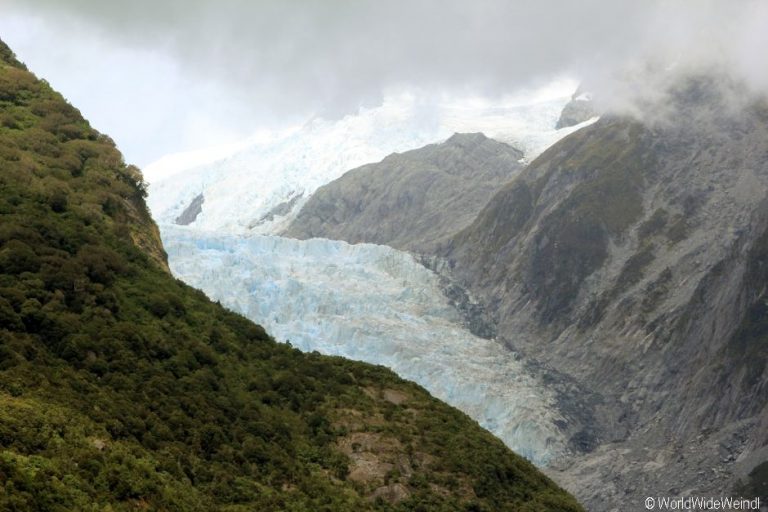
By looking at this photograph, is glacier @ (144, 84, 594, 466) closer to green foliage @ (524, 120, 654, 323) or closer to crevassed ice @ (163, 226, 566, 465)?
crevassed ice @ (163, 226, 566, 465)

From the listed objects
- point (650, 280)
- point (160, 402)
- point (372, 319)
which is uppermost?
point (650, 280)

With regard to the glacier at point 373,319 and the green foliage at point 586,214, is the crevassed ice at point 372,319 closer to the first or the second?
the glacier at point 373,319

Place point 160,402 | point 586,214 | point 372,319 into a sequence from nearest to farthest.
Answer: point 160,402 → point 372,319 → point 586,214

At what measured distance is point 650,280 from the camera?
437ft

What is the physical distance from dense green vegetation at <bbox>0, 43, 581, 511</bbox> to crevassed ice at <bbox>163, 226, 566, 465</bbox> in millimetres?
59753

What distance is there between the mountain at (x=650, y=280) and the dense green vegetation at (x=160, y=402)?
53439mm

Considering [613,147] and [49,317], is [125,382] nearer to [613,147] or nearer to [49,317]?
[49,317]

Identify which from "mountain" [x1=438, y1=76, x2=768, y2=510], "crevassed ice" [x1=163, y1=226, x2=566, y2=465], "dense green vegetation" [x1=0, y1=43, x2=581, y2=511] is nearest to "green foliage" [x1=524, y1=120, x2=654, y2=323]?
"mountain" [x1=438, y1=76, x2=768, y2=510]

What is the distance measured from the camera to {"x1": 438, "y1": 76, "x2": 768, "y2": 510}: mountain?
313 ft

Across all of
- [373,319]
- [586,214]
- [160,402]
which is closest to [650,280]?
[586,214]

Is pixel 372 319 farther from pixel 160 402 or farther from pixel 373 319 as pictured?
pixel 160 402

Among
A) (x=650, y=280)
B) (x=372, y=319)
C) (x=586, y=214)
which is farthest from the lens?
(x=586, y=214)

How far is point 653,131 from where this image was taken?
6580 inches

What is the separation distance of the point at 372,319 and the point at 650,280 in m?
40.1
